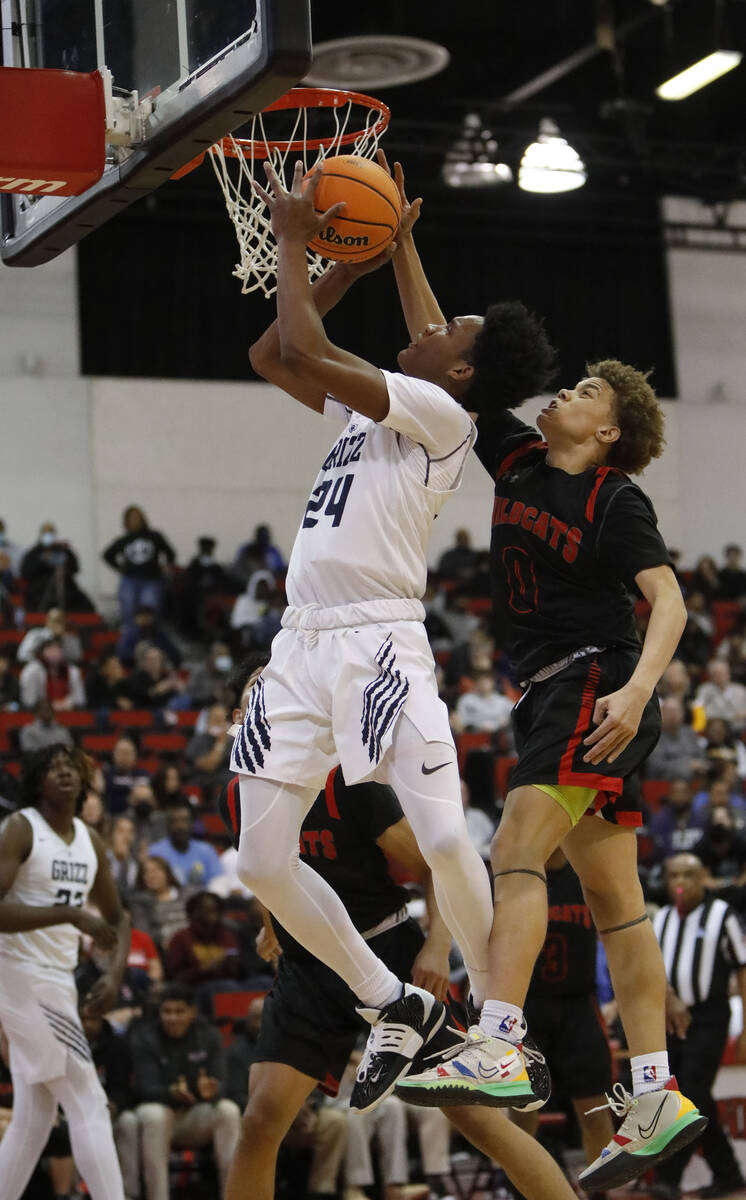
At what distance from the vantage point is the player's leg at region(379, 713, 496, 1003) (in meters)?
4.58

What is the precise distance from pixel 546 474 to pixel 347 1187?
5.55 m

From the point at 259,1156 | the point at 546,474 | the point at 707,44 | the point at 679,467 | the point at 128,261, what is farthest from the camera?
the point at 679,467

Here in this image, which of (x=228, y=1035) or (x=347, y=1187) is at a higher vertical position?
(x=228, y=1035)

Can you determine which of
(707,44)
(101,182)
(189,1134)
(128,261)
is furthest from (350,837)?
(128,261)

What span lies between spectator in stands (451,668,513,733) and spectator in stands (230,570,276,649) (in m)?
2.79

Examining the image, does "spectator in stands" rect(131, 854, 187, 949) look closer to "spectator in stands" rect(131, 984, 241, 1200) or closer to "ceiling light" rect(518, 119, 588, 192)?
"spectator in stands" rect(131, 984, 241, 1200)

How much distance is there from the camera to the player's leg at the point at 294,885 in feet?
15.5

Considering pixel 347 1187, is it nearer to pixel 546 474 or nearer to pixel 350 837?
pixel 350 837

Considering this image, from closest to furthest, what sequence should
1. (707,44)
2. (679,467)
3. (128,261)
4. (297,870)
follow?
(297,870) → (707,44) → (128,261) → (679,467)

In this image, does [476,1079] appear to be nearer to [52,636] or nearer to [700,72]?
[52,636]

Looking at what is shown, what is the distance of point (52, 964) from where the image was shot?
7.31m

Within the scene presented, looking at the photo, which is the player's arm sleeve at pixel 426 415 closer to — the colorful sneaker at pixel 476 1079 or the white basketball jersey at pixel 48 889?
the colorful sneaker at pixel 476 1079

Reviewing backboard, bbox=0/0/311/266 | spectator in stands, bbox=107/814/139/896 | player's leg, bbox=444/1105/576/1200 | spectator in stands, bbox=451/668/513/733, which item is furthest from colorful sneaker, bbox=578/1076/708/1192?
spectator in stands, bbox=451/668/513/733

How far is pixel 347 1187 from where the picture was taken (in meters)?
9.23
